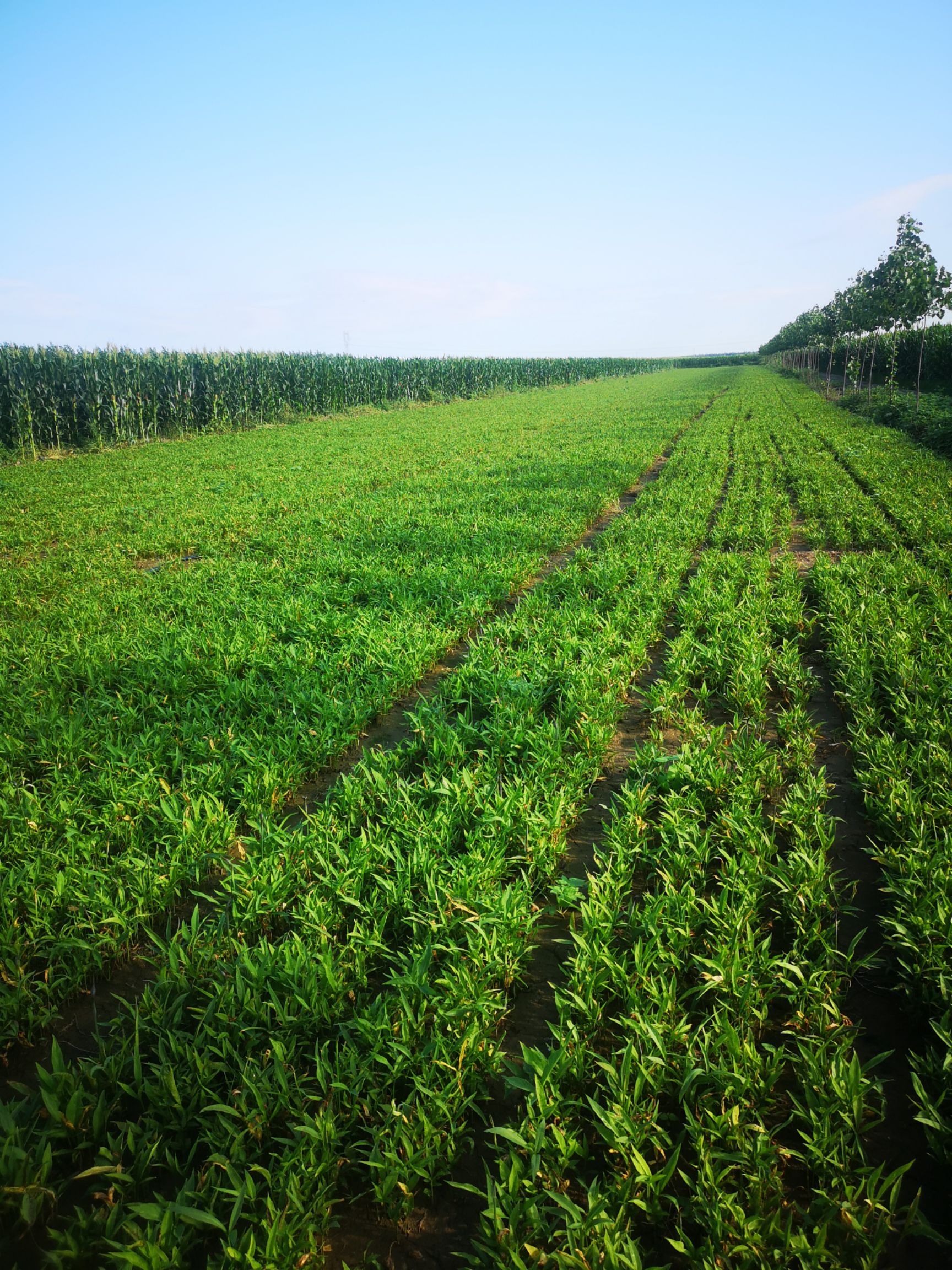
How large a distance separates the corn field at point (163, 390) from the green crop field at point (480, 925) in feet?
50.6

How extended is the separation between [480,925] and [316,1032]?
0.71 meters

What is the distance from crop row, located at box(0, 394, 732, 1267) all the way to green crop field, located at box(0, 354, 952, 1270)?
15 millimetres

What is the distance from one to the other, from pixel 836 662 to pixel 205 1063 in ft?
15.6

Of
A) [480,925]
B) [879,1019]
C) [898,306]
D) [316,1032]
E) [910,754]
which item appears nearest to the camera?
[316,1032]

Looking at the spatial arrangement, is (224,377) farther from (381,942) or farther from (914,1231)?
(914,1231)

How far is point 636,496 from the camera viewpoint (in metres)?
11.6

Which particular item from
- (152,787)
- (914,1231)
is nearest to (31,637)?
(152,787)

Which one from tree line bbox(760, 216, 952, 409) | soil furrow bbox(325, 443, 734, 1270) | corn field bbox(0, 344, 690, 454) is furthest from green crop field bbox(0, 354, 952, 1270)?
tree line bbox(760, 216, 952, 409)

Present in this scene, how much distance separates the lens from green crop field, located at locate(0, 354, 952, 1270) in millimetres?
1743

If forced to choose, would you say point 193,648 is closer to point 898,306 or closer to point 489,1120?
point 489,1120

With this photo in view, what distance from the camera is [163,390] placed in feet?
70.3

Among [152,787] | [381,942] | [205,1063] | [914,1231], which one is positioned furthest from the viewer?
[152,787]

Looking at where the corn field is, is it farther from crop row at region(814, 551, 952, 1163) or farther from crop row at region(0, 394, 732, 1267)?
crop row at region(814, 551, 952, 1163)

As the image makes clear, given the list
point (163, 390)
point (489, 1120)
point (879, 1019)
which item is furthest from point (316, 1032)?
point (163, 390)
